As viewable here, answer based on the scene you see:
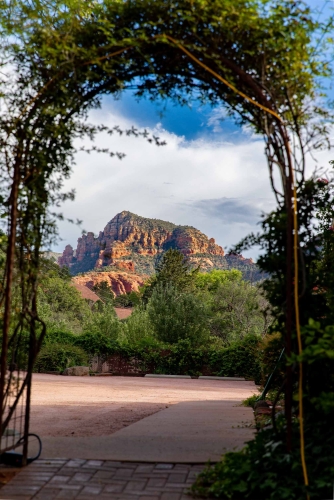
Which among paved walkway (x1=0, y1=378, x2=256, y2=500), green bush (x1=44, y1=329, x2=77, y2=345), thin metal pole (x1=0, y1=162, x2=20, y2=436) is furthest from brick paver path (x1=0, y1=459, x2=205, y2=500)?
green bush (x1=44, y1=329, x2=77, y2=345)

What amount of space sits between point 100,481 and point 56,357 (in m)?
14.3

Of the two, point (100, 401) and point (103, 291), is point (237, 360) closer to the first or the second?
point (100, 401)

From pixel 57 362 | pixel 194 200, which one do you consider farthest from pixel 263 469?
pixel 194 200

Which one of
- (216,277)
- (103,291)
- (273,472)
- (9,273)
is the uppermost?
(216,277)

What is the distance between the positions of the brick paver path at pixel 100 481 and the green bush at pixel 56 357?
13.7 m

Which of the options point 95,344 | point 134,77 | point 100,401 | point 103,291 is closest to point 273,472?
point 134,77

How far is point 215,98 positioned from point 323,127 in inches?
35.4

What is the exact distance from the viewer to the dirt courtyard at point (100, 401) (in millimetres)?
6554

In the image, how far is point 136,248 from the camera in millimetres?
100750

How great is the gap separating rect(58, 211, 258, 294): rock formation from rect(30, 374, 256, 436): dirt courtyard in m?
70.3

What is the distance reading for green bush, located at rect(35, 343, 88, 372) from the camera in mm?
17516

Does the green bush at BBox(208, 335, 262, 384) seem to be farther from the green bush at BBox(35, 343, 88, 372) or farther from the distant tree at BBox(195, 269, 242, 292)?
the distant tree at BBox(195, 269, 242, 292)

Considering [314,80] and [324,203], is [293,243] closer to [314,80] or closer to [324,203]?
[324,203]

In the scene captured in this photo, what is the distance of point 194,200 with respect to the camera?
12231cm
